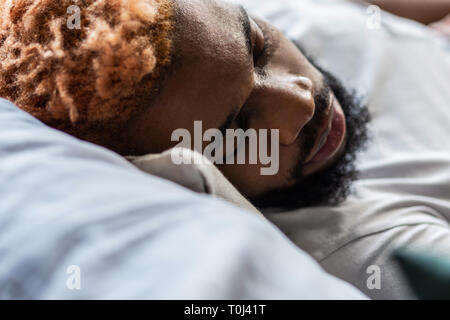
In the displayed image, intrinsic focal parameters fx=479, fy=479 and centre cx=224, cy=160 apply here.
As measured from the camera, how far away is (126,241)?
347mm

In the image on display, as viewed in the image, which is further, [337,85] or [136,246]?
[337,85]

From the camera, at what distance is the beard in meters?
0.72

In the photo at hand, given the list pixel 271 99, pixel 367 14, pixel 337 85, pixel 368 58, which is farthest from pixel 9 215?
pixel 367 14

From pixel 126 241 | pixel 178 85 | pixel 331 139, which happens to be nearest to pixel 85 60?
pixel 178 85

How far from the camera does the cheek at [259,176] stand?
2.09 feet

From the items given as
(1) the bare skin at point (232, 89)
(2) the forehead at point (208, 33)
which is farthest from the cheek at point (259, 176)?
(2) the forehead at point (208, 33)

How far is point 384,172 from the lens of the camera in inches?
34.9

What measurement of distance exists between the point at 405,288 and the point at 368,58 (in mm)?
580

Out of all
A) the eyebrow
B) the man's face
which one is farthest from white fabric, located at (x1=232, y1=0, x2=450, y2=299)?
the eyebrow

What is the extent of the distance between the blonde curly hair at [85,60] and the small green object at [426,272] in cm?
41

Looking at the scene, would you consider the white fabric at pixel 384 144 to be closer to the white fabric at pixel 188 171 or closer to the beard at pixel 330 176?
the beard at pixel 330 176

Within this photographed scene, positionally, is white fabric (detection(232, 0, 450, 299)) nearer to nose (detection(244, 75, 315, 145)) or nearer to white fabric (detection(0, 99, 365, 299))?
nose (detection(244, 75, 315, 145))

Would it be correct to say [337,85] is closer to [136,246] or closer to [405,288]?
[405,288]

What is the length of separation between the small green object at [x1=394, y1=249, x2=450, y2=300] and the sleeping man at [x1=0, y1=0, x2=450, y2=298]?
0.02m
